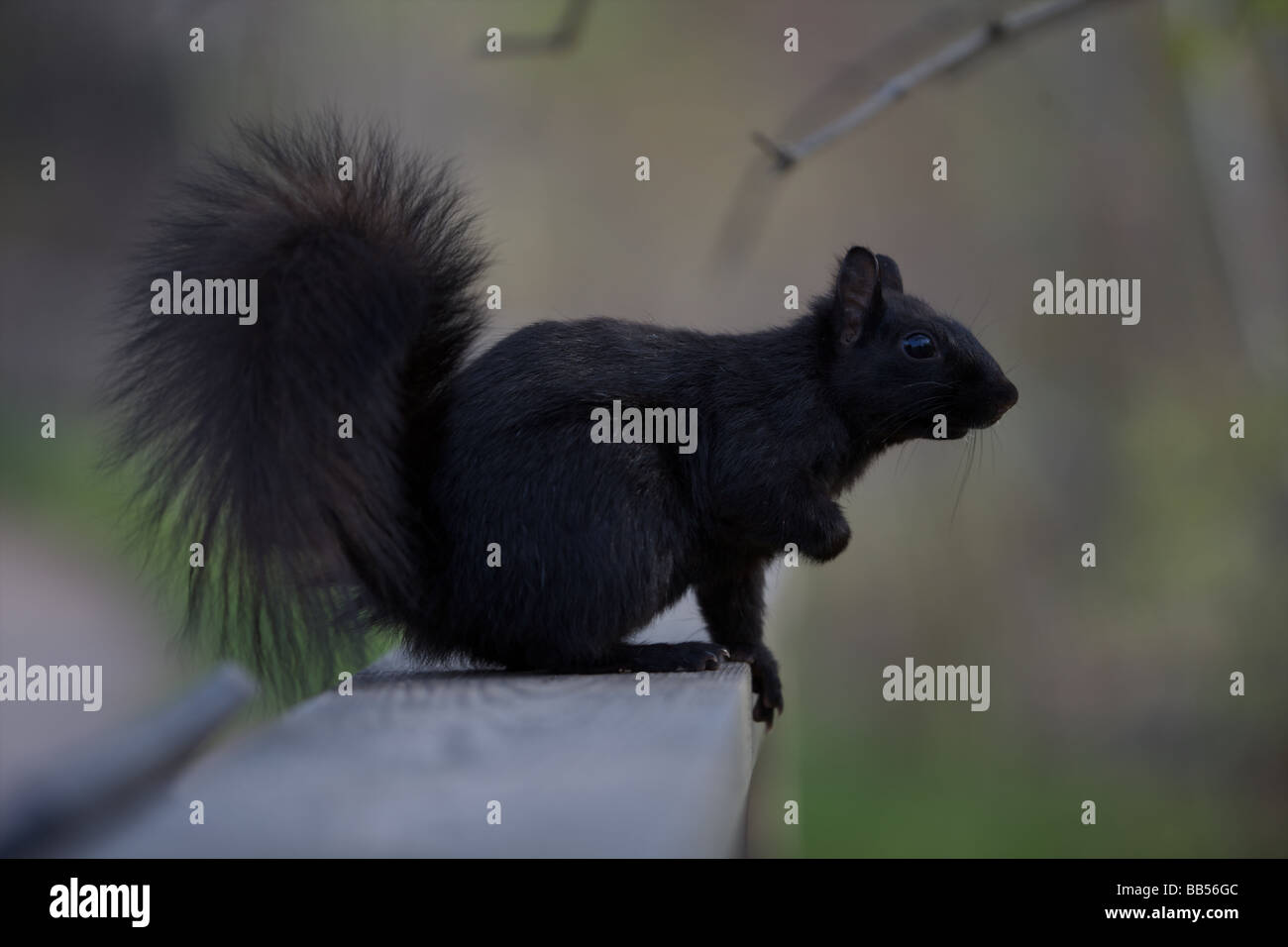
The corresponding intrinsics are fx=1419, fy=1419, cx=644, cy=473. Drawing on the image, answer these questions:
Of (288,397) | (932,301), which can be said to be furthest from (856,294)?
(932,301)

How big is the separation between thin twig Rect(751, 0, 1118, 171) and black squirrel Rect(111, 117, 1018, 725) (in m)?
0.39

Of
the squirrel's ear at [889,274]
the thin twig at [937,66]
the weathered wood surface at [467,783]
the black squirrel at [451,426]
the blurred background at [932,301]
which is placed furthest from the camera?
the blurred background at [932,301]

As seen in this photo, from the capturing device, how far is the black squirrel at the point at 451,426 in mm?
1416

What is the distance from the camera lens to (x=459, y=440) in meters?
1.56

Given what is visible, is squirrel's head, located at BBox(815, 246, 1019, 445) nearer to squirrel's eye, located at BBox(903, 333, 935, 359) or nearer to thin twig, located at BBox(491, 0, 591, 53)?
squirrel's eye, located at BBox(903, 333, 935, 359)

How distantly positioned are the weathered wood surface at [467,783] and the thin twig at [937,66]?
510mm

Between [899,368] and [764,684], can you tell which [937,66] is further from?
[764,684]

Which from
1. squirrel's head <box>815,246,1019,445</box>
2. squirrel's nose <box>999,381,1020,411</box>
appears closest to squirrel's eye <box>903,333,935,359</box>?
squirrel's head <box>815,246,1019,445</box>

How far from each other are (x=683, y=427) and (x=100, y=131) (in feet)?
13.2

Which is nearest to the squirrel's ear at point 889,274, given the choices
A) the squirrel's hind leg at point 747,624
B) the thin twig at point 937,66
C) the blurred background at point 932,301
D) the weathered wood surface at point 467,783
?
the squirrel's hind leg at point 747,624

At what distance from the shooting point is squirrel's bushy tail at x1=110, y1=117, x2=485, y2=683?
1.40 m

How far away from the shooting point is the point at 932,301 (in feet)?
13.9

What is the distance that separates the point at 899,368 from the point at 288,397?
2.57 ft

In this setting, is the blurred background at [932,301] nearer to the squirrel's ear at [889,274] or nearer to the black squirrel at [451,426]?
the squirrel's ear at [889,274]
